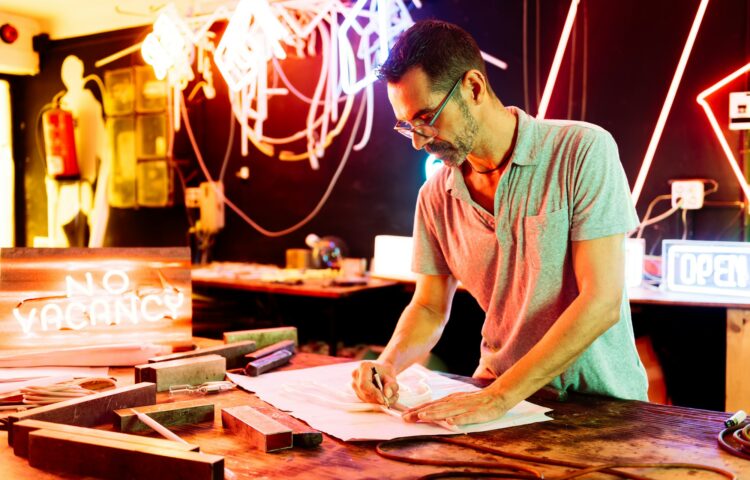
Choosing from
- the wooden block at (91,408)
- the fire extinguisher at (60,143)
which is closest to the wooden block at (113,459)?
the wooden block at (91,408)

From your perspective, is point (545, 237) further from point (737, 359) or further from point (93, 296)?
point (737, 359)

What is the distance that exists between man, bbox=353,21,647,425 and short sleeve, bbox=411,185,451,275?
0.10 metres

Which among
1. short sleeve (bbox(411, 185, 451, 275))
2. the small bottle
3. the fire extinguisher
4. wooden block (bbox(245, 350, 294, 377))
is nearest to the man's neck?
short sleeve (bbox(411, 185, 451, 275))

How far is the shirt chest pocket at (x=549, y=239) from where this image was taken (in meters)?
1.80

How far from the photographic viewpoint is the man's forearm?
1950 mm

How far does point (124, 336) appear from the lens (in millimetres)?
2070

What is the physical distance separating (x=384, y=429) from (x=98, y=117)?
6.92 meters

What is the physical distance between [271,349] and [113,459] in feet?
3.10

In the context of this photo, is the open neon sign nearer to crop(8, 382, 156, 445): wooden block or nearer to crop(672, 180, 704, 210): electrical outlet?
crop(8, 382, 156, 445): wooden block

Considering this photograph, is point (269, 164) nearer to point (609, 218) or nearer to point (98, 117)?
point (98, 117)

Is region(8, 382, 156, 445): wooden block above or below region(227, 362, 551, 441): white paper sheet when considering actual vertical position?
above

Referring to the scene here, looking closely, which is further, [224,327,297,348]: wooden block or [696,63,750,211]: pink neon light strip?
[696,63,750,211]: pink neon light strip

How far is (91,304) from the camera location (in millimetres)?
2029

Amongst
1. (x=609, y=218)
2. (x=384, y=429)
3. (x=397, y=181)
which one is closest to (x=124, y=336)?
(x=384, y=429)
